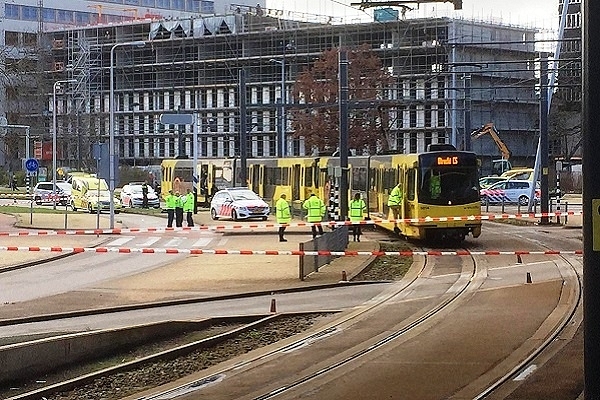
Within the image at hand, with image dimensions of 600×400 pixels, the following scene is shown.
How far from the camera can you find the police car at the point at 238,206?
48188 millimetres

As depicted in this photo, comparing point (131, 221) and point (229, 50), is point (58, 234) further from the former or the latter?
point (229, 50)

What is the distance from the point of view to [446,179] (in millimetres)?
33031

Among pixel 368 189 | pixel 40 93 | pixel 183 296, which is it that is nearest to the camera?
pixel 183 296

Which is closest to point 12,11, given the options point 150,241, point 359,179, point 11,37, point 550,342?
point 11,37

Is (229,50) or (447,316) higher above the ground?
(229,50)

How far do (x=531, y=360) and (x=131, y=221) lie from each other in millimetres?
37725

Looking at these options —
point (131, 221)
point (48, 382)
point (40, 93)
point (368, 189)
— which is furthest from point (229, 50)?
point (48, 382)

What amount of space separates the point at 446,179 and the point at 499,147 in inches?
1544

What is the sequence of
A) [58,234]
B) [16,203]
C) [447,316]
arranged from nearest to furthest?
[447,316], [58,234], [16,203]

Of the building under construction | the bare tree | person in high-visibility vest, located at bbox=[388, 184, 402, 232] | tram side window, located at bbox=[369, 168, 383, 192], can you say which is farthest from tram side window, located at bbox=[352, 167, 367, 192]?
the building under construction

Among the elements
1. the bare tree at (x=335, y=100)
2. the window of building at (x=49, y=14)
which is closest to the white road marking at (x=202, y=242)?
the bare tree at (x=335, y=100)

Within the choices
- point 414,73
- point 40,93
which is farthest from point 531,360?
point 40,93

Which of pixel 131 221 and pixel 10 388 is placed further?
pixel 131 221

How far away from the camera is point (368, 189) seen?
4181 centimetres
